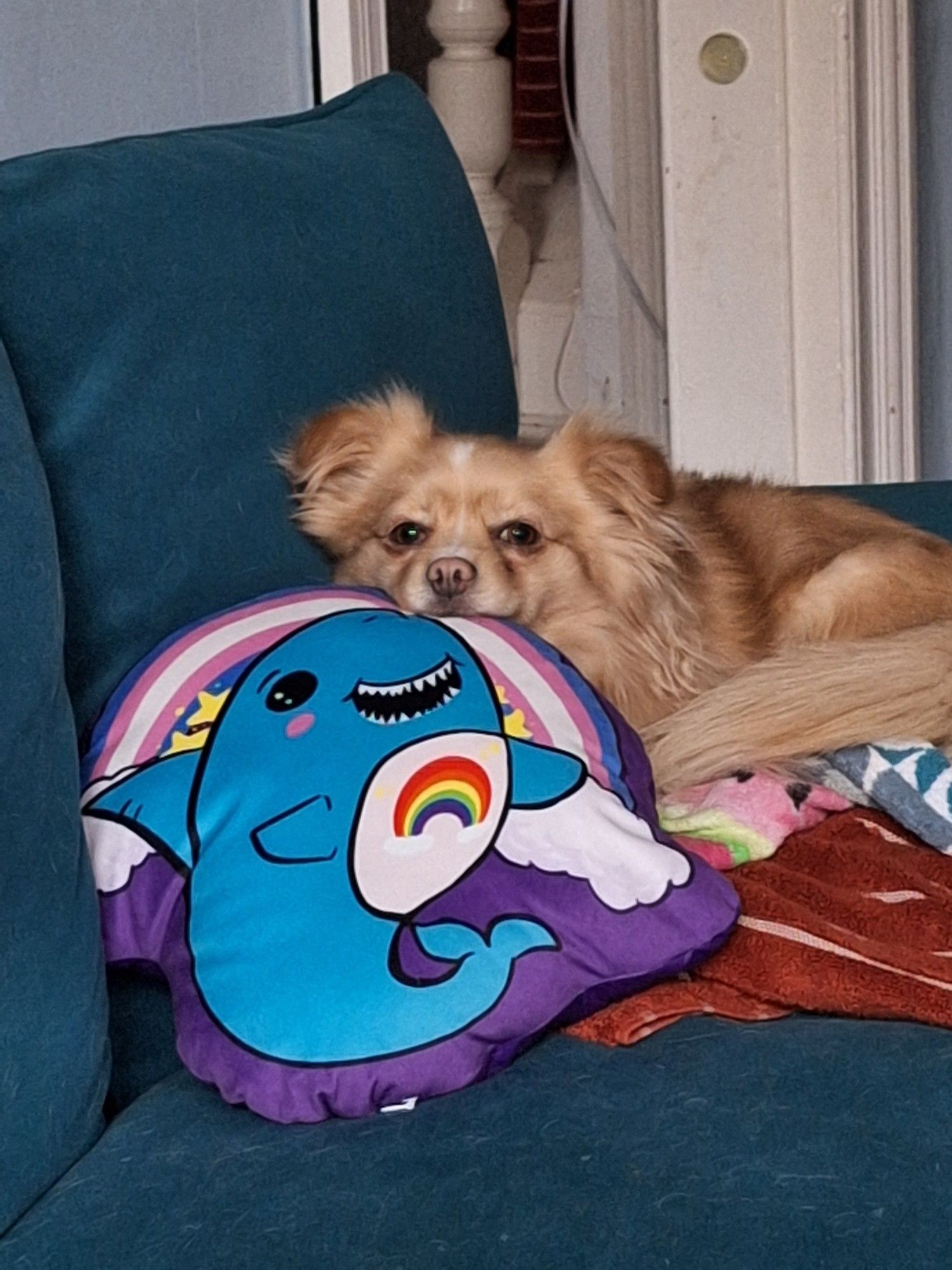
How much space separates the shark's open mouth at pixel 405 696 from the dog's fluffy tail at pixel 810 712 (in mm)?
411

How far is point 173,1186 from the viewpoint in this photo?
3.22 feet

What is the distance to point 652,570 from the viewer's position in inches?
79.7

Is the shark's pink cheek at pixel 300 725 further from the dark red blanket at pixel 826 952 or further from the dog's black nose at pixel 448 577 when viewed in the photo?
the dog's black nose at pixel 448 577

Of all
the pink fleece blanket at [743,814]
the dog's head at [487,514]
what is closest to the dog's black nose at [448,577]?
the dog's head at [487,514]

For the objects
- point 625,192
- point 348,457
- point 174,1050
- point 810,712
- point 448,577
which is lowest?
point 174,1050

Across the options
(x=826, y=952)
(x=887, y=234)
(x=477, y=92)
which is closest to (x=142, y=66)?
(x=826, y=952)

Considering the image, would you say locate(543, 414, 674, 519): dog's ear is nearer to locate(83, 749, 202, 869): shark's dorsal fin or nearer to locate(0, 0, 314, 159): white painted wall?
locate(0, 0, 314, 159): white painted wall

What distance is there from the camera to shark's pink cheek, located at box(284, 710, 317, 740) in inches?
48.3

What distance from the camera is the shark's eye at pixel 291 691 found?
126 centimetres

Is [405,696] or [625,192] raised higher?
[625,192]

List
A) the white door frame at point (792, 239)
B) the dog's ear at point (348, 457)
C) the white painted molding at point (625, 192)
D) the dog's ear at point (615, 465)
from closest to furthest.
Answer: the dog's ear at point (348, 457) < the dog's ear at point (615, 465) < the white door frame at point (792, 239) < the white painted molding at point (625, 192)

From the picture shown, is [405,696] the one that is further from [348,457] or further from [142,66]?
[142,66]

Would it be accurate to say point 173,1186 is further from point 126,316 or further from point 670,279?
point 670,279

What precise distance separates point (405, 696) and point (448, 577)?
0.60m
